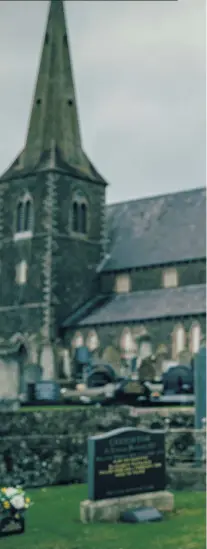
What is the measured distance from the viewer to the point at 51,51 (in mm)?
51844

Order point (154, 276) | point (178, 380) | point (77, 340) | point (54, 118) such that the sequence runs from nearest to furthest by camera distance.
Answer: point (178, 380), point (77, 340), point (154, 276), point (54, 118)

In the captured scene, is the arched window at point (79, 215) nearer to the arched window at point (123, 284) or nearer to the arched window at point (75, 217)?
the arched window at point (75, 217)

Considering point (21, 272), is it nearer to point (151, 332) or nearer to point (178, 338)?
point (151, 332)

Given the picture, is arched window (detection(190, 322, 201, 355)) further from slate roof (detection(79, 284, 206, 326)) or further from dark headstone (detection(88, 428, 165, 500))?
dark headstone (detection(88, 428, 165, 500))

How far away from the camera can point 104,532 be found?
1262 cm

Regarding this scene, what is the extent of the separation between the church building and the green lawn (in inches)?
1280

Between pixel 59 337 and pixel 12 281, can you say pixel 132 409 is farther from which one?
pixel 12 281

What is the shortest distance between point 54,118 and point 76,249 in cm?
948

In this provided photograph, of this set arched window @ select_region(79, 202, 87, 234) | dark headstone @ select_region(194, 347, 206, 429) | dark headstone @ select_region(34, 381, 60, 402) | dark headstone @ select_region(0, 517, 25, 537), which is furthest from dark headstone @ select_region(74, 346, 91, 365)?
dark headstone @ select_region(0, 517, 25, 537)

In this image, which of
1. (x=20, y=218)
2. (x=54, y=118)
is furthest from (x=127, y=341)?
(x=54, y=118)

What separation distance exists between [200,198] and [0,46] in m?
45.7

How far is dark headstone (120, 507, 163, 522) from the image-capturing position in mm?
13297

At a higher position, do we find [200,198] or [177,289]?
[200,198]

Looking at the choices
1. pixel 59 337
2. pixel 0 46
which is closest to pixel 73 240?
pixel 59 337
